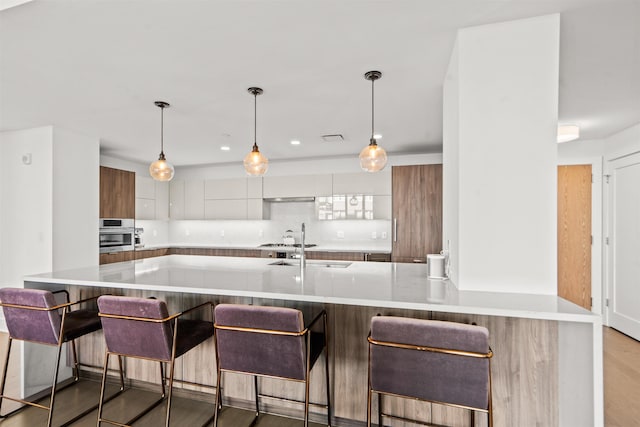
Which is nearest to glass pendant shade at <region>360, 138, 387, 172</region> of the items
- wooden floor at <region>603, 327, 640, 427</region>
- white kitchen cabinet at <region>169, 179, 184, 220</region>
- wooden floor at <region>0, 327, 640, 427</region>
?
wooden floor at <region>0, 327, 640, 427</region>

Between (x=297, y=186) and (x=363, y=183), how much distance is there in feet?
3.63

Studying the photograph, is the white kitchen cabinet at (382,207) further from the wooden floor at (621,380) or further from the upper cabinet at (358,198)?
the wooden floor at (621,380)

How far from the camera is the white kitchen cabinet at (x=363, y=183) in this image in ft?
16.9

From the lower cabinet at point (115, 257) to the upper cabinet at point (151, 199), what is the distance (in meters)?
0.74

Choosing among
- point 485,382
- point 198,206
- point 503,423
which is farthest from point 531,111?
point 198,206

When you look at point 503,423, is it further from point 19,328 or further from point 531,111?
point 19,328

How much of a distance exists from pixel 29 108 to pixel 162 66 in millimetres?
1894

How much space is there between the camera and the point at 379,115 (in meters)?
3.39

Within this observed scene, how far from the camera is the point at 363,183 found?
17.2ft

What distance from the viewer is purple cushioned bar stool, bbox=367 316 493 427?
1393mm

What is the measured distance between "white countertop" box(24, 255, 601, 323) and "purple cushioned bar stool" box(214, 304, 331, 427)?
0.60 ft

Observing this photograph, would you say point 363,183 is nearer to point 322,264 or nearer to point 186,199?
point 322,264

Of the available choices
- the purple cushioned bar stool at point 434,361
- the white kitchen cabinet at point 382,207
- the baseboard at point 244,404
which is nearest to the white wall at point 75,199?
the baseboard at point 244,404

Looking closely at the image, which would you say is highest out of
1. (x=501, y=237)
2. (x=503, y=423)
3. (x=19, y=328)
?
(x=501, y=237)
